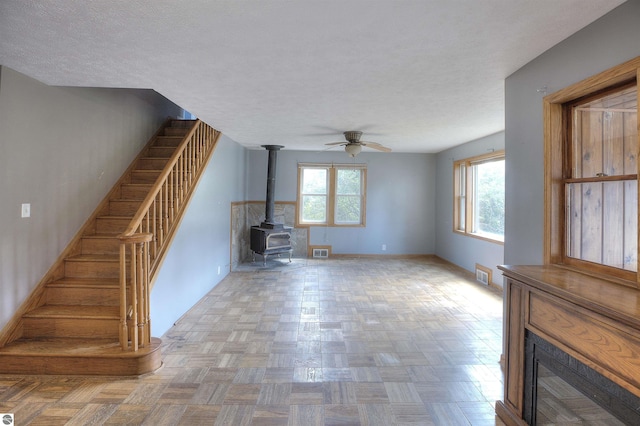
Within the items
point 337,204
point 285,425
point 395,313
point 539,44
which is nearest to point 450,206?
point 337,204

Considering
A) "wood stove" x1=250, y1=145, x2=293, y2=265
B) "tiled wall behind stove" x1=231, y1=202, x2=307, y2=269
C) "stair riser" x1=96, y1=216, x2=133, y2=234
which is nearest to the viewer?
"stair riser" x1=96, y1=216, x2=133, y2=234

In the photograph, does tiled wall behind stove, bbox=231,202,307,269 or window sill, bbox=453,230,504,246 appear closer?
window sill, bbox=453,230,504,246

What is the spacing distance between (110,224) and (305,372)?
2.65m

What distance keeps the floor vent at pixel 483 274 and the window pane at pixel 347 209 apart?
2771 millimetres

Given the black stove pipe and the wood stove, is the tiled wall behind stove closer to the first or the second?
the wood stove

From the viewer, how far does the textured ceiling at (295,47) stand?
5.57ft

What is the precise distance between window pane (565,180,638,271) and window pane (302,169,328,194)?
18.0 feet

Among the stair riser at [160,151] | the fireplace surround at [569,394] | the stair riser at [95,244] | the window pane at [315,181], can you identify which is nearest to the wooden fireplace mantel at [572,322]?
the fireplace surround at [569,394]

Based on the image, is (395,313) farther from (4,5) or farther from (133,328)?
(4,5)

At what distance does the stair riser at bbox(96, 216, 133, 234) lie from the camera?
352 cm

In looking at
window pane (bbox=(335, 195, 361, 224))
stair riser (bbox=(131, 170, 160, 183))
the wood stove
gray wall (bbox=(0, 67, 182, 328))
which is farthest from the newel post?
window pane (bbox=(335, 195, 361, 224))

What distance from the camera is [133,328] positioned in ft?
8.07

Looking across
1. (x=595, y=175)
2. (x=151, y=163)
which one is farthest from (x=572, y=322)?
(x=151, y=163)

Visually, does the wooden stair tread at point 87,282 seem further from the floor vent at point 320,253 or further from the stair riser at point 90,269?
the floor vent at point 320,253
